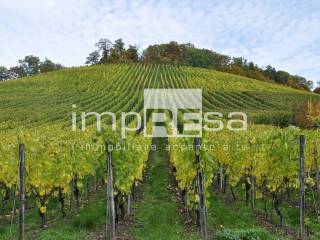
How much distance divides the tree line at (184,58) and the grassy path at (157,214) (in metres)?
79.0

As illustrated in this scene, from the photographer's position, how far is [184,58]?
100 meters

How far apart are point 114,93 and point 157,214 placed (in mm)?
42565

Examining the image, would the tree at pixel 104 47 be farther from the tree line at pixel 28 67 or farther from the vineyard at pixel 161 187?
the vineyard at pixel 161 187

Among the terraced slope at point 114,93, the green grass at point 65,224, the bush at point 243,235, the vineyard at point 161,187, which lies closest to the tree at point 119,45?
the terraced slope at point 114,93

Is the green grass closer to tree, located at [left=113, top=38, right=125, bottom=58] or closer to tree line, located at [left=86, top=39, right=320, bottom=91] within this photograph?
tree line, located at [left=86, top=39, right=320, bottom=91]

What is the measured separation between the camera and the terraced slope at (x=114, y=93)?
133 feet

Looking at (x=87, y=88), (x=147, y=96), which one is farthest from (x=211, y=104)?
(x=87, y=88)

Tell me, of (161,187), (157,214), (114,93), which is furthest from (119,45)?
(157,214)

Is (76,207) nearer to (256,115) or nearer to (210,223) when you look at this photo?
(210,223)

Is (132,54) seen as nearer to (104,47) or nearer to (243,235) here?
(104,47)

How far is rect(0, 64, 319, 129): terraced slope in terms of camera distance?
40.5 m

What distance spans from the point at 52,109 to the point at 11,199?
28.1 metres

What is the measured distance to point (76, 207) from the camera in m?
12.3

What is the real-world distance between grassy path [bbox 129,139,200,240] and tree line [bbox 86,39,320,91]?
259 ft
